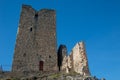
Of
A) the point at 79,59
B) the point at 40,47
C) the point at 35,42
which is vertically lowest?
the point at 79,59

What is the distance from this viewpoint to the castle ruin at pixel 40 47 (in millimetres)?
37219

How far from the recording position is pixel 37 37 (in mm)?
39531

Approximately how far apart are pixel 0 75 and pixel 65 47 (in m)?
11.7

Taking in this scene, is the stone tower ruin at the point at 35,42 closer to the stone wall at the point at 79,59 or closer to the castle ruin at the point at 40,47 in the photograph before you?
the castle ruin at the point at 40,47

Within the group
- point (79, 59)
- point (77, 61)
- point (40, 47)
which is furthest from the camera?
point (40, 47)

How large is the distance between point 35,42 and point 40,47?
3.22ft

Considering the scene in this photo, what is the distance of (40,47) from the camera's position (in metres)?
39.1

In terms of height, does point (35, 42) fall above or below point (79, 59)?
above

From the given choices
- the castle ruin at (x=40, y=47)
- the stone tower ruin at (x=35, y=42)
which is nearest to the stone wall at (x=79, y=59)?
the castle ruin at (x=40, y=47)

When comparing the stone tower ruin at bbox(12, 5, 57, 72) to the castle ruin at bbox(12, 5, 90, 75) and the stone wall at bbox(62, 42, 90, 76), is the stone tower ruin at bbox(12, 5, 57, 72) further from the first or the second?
the stone wall at bbox(62, 42, 90, 76)

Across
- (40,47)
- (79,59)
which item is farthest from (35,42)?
(79,59)

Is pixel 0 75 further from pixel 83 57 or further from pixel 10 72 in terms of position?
pixel 83 57

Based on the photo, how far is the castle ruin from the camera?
3722cm

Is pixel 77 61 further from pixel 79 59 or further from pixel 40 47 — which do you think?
pixel 40 47
